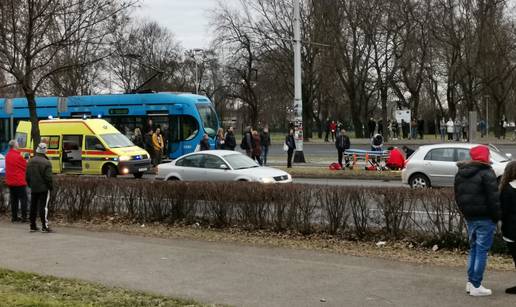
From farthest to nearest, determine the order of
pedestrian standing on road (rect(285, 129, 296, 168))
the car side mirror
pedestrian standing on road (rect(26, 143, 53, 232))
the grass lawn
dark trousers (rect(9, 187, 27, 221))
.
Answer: pedestrian standing on road (rect(285, 129, 296, 168)) < the car side mirror < dark trousers (rect(9, 187, 27, 221)) < pedestrian standing on road (rect(26, 143, 53, 232)) < the grass lawn

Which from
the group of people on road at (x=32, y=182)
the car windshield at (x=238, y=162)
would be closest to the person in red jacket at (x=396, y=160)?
the car windshield at (x=238, y=162)

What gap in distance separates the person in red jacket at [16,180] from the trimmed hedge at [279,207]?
2.02 ft

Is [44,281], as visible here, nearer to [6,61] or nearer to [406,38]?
[6,61]

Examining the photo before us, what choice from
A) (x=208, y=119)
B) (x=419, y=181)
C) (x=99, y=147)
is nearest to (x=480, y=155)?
(x=419, y=181)

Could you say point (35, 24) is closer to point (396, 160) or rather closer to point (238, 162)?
point (238, 162)

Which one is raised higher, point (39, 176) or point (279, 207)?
point (39, 176)

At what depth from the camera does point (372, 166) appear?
81.1ft

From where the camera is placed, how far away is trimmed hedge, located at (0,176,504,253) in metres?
9.73

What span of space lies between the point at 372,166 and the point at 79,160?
37.1 ft

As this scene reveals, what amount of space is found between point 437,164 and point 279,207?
7.97 m

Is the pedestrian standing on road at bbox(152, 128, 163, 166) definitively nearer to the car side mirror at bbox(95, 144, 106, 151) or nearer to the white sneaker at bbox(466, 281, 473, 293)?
the car side mirror at bbox(95, 144, 106, 151)

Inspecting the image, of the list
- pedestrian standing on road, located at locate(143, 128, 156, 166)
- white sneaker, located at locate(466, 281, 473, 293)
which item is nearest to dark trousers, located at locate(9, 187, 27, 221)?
white sneaker, located at locate(466, 281, 473, 293)

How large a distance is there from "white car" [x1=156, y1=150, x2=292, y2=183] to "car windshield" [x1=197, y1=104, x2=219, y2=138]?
11.0 meters

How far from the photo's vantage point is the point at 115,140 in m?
23.9
